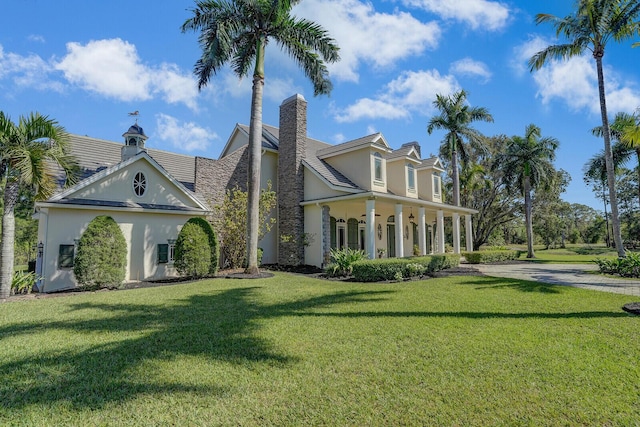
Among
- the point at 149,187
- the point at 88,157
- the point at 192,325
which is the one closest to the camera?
the point at 192,325

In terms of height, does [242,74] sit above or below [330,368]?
above

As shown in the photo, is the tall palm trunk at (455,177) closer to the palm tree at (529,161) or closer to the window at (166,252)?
the palm tree at (529,161)

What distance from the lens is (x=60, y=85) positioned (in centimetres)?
1130

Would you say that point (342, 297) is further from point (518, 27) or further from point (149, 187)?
point (518, 27)

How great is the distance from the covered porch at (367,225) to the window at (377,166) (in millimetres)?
1474

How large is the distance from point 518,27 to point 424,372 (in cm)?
1421

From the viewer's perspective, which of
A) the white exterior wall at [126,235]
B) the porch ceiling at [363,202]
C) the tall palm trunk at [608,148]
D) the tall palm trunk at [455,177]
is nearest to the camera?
the white exterior wall at [126,235]

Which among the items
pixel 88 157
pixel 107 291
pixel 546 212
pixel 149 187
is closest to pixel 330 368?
pixel 107 291

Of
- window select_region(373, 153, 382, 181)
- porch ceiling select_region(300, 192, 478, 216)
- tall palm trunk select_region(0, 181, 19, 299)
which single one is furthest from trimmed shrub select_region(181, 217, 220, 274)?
window select_region(373, 153, 382, 181)

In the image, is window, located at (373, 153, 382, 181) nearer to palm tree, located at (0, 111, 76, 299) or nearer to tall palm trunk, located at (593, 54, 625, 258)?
tall palm trunk, located at (593, 54, 625, 258)

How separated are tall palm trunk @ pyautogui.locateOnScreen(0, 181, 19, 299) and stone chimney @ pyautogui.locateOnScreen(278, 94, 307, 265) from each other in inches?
414

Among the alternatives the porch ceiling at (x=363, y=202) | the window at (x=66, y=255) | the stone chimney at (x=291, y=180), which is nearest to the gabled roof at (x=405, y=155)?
the porch ceiling at (x=363, y=202)

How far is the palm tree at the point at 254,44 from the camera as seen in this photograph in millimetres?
13391

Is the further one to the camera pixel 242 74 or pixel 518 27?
pixel 242 74
